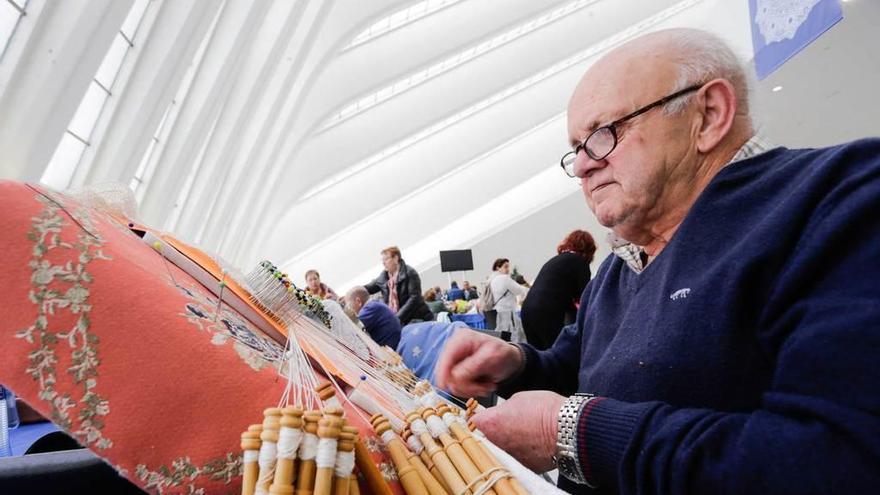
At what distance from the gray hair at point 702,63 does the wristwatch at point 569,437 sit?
61 centimetres

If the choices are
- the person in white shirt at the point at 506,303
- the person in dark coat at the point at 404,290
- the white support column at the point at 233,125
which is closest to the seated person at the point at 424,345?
the person in dark coat at the point at 404,290

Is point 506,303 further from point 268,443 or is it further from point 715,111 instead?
point 268,443

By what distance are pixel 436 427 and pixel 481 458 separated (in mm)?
84

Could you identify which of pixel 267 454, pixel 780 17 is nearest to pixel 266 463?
pixel 267 454

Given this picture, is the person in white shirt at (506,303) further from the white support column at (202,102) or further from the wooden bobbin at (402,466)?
A: the wooden bobbin at (402,466)

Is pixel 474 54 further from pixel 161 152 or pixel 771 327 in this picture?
pixel 771 327

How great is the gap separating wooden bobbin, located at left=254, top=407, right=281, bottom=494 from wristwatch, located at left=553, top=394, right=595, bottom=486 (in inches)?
19.3

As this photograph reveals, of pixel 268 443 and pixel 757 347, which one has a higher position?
pixel 757 347

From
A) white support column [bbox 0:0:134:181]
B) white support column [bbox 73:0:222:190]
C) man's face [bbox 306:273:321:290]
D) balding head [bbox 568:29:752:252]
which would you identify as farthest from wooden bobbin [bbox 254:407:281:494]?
white support column [bbox 73:0:222:190]

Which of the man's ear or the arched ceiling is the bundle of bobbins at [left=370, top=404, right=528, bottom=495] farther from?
the arched ceiling

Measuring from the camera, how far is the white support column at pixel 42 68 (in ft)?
12.6

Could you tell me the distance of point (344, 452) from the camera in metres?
0.49

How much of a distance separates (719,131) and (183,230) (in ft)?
36.3

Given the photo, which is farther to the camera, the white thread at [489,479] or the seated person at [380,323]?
the seated person at [380,323]
